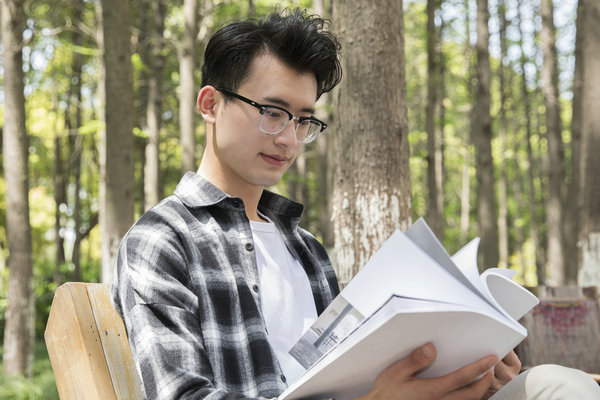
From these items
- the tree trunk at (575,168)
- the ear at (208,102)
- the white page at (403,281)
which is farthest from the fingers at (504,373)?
the tree trunk at (575,168)

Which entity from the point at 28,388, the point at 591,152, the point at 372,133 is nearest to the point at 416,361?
the point at 372,133

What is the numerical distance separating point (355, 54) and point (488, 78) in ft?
35.2

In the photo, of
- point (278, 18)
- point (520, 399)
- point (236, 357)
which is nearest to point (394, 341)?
point (520, 399)

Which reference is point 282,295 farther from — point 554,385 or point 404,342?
point 554,385

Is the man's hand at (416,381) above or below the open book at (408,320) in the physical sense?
below

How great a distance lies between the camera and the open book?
146 cm

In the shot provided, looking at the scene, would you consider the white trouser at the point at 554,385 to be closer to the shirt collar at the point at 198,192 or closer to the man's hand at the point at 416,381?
the man's hand at the point at 416,381

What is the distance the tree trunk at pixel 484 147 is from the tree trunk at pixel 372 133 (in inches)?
372

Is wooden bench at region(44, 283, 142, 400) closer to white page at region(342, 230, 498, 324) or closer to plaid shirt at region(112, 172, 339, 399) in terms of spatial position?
plaid shirt at region(112, 172, 339, 399)

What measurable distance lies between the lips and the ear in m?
0.22

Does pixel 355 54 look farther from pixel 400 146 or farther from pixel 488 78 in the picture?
pixel 488 78

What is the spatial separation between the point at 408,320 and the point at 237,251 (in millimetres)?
830

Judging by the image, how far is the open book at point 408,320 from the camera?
1455mm

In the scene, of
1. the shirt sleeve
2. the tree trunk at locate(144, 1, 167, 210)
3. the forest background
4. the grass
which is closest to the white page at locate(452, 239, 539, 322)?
the shirt sleeve
